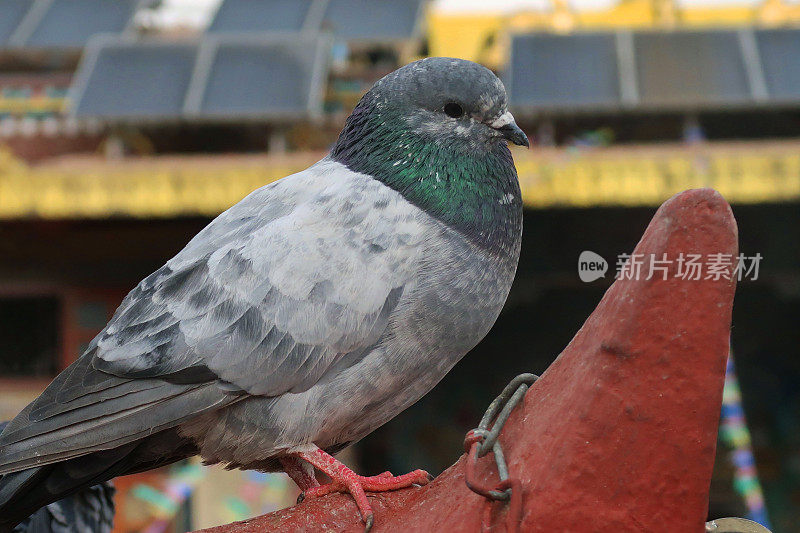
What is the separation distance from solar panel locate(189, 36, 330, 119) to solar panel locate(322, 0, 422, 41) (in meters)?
0.64

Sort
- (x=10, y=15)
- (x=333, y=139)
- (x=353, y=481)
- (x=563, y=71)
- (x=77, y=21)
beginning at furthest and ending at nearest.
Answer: (x=10, y=15)
(x=77, y=21)
(x=333, y=139)
(x=563, y=71)
(x=353, y=481)

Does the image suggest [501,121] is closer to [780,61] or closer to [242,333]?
[242,333]

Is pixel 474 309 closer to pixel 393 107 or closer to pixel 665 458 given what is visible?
pixel 393 107

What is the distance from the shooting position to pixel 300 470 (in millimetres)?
2182

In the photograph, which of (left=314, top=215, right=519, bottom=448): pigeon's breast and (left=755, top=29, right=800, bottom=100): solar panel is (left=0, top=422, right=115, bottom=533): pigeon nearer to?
(left=314, top=215, right=519, bottom=448): pigeon's breast

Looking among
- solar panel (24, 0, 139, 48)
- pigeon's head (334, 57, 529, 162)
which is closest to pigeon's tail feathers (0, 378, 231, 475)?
pigeon's head (334, 57, 529, 162)

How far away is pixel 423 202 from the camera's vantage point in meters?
2.09

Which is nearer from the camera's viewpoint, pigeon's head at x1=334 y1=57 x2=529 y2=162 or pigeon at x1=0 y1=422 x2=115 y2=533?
pigeon's head at x1=334 y1=57 x2=529 y2=162

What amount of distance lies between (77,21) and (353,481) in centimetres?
702

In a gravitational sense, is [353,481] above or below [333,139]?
below

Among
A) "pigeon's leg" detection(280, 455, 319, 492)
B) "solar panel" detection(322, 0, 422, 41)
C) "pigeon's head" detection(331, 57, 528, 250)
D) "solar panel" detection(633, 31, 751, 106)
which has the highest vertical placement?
"solar panel" detection(322, 0, 422, 41)

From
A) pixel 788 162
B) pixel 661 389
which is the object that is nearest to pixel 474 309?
pixel 661 389

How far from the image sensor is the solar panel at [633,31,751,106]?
588 centimetres

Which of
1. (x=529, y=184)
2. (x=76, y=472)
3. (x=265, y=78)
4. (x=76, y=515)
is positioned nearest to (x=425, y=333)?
(x=76, y=472)
